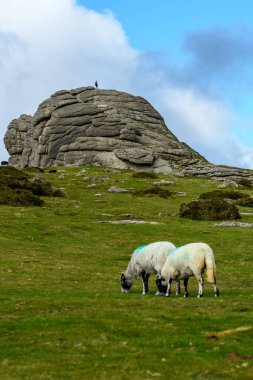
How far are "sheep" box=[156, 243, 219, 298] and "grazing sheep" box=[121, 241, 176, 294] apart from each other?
0.84 meters

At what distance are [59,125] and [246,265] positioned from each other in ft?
311

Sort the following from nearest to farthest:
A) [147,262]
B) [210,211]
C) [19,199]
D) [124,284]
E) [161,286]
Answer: [161,286]
[147,262]
[124,284]
[210,211]
[19,199]

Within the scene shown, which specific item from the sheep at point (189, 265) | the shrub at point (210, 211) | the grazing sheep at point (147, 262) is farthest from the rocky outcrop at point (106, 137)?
the sheep at point (189, 265)

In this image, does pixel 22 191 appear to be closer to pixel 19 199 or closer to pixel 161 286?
pixel 19 199

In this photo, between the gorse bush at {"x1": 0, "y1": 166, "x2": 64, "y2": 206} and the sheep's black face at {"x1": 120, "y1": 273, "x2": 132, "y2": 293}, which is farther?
the gorse bush at {"x1": 0, "y1": 166, "x2": 64, "y2": 206}

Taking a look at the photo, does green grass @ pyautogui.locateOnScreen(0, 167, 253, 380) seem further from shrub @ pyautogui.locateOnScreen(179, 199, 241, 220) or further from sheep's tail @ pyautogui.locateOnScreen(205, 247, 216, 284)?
shrub @ pyautogui.locateOnScreen(179, 199, 241, 220)

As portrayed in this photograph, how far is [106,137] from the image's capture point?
393 feet

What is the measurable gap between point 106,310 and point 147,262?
18.6 feet

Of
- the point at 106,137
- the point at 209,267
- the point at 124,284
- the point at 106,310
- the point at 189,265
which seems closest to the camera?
the point at 106,310

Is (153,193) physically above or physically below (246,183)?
below

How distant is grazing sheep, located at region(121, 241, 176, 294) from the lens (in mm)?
24438

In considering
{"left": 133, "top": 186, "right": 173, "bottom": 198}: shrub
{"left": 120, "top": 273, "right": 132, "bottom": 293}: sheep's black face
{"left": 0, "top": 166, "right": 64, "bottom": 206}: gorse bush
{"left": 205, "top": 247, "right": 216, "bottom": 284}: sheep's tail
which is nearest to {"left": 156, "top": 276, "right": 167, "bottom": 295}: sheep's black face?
{"left": 120, "top": 273, "right": 132, "bottom": 293}: sheep's black face

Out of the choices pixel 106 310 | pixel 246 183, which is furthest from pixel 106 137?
pixel 106 310

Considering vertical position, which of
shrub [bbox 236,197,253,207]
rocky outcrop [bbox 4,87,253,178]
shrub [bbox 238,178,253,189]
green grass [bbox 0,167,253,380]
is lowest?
green grass [bbox 0,167,253,380]
